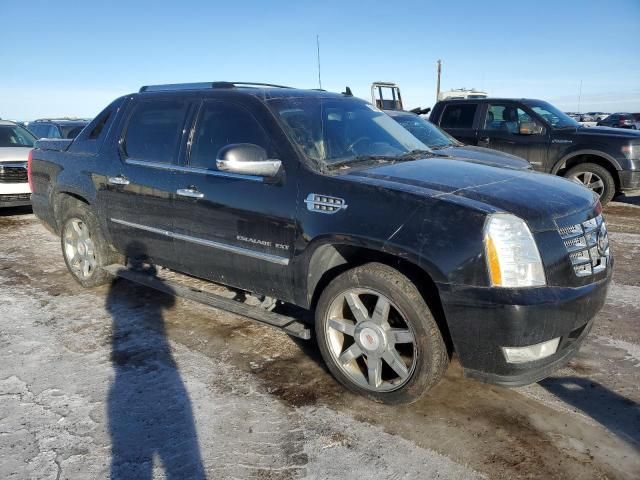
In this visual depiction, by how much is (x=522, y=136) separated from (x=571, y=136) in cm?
81

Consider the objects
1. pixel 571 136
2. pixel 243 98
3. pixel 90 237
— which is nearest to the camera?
pixel 243 98

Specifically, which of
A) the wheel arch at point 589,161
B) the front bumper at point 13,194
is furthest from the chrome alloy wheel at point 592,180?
the front bumper at point 13,194

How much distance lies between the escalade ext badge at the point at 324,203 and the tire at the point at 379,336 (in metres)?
0.38

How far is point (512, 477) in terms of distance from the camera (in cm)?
235

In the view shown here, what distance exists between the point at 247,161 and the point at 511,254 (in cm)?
165

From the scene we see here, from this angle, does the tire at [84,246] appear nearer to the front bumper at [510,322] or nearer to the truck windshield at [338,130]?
the truck windshield at [338,130]

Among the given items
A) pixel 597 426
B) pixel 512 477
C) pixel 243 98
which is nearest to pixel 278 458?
pixel 512 477

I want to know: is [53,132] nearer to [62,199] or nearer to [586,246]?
[62,199]

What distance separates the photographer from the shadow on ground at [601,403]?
8.88ft

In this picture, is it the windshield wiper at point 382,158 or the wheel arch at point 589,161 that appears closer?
the windshield wiper at point 382,158

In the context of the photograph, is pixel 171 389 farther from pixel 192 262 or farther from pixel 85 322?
pixel 85 322

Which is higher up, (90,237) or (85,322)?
(90,237)

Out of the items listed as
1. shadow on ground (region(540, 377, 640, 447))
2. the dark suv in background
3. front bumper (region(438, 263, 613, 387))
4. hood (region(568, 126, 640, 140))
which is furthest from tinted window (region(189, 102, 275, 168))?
the dark suv in background

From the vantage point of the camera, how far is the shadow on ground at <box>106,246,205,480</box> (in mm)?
2473
